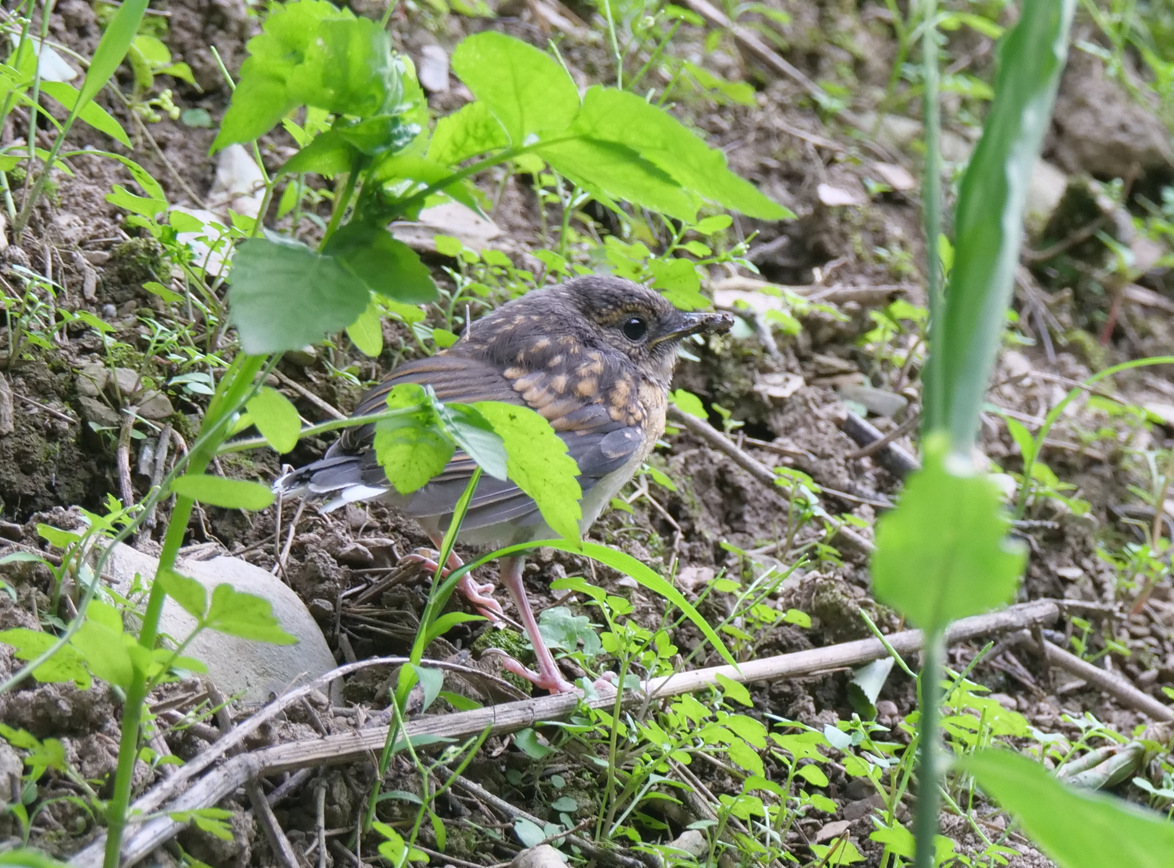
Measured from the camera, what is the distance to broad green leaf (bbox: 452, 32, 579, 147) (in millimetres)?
1543

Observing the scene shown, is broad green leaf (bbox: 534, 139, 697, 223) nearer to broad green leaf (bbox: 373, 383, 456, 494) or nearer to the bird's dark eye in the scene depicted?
broad green leaf (bbox: 373, 383, 456, 494)

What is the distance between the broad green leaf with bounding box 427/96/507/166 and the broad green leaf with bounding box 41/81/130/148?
1105 mm

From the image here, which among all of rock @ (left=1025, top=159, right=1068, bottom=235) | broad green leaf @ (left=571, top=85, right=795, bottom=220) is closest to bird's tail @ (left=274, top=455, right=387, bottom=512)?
broad green leaf @ (left=571, top=85, right=795, bottom=220)

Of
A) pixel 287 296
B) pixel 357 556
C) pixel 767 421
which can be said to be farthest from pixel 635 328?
pixel 287 296

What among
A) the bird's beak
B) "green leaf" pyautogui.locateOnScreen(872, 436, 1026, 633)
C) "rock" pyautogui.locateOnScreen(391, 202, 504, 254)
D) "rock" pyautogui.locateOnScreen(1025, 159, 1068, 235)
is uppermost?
"green leaf" pyautogui.locateOnScreen(872, 436, 1026, 633)

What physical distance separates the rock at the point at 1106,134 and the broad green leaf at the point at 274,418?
652 cm

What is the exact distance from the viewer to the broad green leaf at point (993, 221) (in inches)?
44.9

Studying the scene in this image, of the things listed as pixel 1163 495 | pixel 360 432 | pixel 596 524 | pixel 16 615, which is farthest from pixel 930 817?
pixel 1163 495

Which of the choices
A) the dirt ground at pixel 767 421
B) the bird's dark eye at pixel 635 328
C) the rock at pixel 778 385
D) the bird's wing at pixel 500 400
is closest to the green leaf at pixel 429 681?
the dirt ground at pixel 767 421

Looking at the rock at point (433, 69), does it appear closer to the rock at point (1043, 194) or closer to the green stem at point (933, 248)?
the rock at point (1043, 194)

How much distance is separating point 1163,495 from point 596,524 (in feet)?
8.19

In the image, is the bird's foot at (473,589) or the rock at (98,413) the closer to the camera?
the rock at (98,413)

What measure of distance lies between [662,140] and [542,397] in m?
1.95

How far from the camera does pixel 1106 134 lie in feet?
22.8
